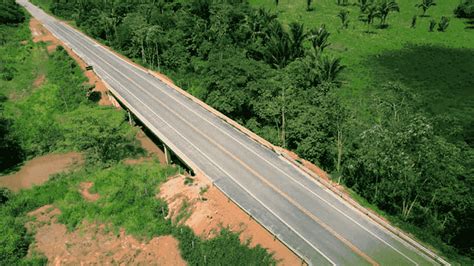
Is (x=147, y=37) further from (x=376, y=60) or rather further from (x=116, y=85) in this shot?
(x=376, y=60)

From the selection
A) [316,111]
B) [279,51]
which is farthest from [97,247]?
[279,51]

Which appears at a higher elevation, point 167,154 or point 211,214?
point 211,214

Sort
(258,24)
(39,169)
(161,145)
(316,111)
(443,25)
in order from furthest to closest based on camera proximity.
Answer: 1. (443,25)
2. (258,24)
3. (161,145)
4. (39,169)
5. (316,111)

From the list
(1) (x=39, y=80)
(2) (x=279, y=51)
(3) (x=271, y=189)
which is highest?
(2) (x=279, y=51)

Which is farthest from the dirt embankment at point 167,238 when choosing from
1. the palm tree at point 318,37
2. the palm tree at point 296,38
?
the palm tree at point 318,37

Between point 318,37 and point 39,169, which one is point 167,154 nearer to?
point 39,169

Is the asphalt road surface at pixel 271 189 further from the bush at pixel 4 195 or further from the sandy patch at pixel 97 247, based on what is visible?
the bush at pixel 4 195

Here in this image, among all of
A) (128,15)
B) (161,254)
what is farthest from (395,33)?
(161,254)
